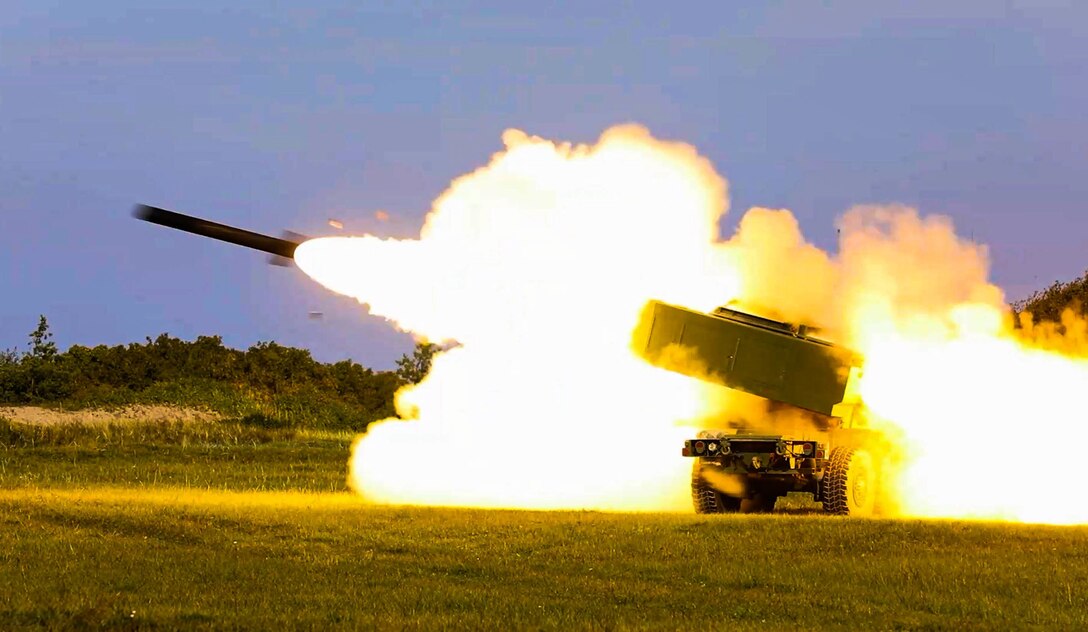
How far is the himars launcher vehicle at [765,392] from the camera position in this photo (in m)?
27.3

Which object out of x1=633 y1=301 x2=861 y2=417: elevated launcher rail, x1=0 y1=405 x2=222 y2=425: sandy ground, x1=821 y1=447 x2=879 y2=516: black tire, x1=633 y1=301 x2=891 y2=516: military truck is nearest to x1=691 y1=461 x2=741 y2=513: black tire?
x1=633 y1=301 x2=891 y2=516: military truck

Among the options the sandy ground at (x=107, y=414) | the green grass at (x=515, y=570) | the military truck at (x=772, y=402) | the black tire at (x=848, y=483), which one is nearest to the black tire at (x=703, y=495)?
the military truck at (x=772, y=402)

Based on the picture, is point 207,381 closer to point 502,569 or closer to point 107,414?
point 107,414

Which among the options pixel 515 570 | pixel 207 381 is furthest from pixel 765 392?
pixel 207 381

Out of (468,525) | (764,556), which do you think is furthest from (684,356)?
(764,556)

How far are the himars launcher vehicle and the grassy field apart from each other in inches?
82.8

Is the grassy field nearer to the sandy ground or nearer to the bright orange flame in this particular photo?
the bright orange flame

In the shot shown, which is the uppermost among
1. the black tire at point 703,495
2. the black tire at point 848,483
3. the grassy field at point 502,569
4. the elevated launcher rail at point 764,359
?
the elevated launcher rail at point 764,359

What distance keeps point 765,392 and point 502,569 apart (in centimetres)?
1042

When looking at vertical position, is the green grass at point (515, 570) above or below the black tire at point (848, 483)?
below

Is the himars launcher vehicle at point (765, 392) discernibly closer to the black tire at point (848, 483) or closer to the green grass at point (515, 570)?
the black tire at point (848, 483)

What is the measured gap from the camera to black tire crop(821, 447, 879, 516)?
27203 millimetres

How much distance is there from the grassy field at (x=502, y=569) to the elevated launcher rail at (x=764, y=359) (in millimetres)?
2972

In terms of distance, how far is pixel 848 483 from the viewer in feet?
89.8
